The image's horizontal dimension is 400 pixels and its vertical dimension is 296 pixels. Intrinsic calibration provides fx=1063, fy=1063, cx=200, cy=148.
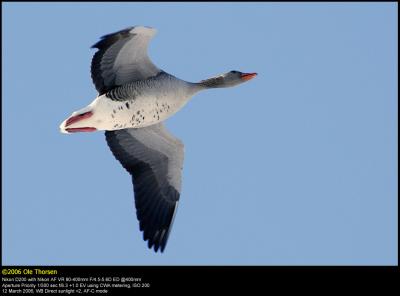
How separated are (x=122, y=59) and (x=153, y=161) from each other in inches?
77.4

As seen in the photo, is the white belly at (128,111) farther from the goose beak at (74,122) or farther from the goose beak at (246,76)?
the goose beak at (246,76)

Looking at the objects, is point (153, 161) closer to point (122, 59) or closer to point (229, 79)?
point (229, 79)

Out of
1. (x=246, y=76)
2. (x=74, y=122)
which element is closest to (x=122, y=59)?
(x=74, y=122)

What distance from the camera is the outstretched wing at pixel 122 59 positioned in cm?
1549

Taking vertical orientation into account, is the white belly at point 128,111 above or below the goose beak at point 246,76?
below

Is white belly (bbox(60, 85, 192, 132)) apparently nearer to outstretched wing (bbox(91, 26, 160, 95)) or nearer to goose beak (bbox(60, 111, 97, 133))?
goose beak (bbox(60, 111, 97, 133))

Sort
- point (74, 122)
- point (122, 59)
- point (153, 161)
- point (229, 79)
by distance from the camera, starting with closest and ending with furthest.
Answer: point (74, 122) < point (122, 59) < point (153, 161) < point (229, 79)

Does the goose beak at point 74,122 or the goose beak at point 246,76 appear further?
the goose beak at point 246,76

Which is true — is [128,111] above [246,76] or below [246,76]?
below

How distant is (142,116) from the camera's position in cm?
1611

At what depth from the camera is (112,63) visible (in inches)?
634

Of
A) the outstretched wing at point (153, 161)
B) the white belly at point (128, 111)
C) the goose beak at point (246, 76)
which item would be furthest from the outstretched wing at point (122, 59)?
the goose beak at point (246, 76)

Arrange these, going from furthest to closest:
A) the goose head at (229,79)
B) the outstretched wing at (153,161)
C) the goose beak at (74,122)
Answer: the goose head at (229,79) → the outstretched wing at (153,161) → the goose beak at (74,122)
